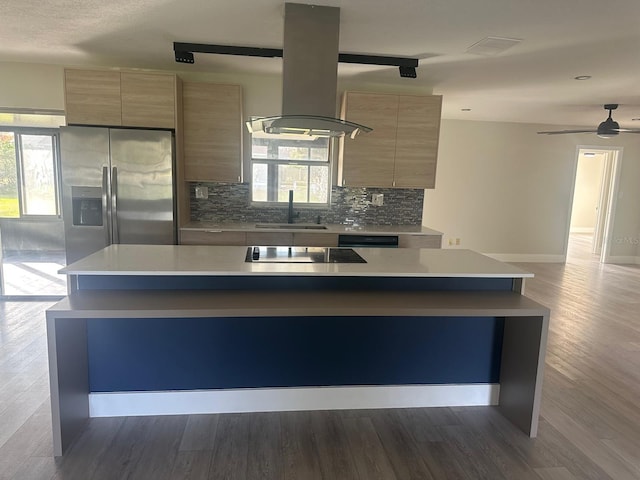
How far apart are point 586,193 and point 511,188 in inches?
238

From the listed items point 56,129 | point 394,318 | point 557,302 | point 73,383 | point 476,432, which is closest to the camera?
point 73,383

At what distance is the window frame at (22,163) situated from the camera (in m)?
4.23

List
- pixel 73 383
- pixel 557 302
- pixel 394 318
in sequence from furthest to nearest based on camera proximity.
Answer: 1. pixel 557 302
2. pixel 394 318
3. pixel 73 383

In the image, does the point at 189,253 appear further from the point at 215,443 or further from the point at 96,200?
the point at 96,200

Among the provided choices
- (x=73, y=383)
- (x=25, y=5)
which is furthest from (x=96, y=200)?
(x=73, y=383)

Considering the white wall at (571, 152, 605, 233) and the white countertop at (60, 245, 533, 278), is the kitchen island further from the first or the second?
the white wall at (571, 152, 605, 233)

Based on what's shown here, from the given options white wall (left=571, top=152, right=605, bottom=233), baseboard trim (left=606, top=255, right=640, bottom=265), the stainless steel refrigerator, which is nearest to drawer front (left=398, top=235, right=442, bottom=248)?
the stainless steel refrigerator

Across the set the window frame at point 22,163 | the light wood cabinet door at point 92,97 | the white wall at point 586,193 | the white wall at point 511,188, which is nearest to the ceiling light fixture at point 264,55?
the light wood cabinet door at point 92,97

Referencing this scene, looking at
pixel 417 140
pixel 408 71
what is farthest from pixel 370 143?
pixel 408 71

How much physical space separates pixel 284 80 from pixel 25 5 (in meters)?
1.81

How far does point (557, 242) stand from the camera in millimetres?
7270

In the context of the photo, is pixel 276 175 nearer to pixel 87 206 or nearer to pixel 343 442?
pixel 87 206

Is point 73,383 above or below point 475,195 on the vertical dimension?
below

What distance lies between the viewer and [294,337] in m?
2.47
